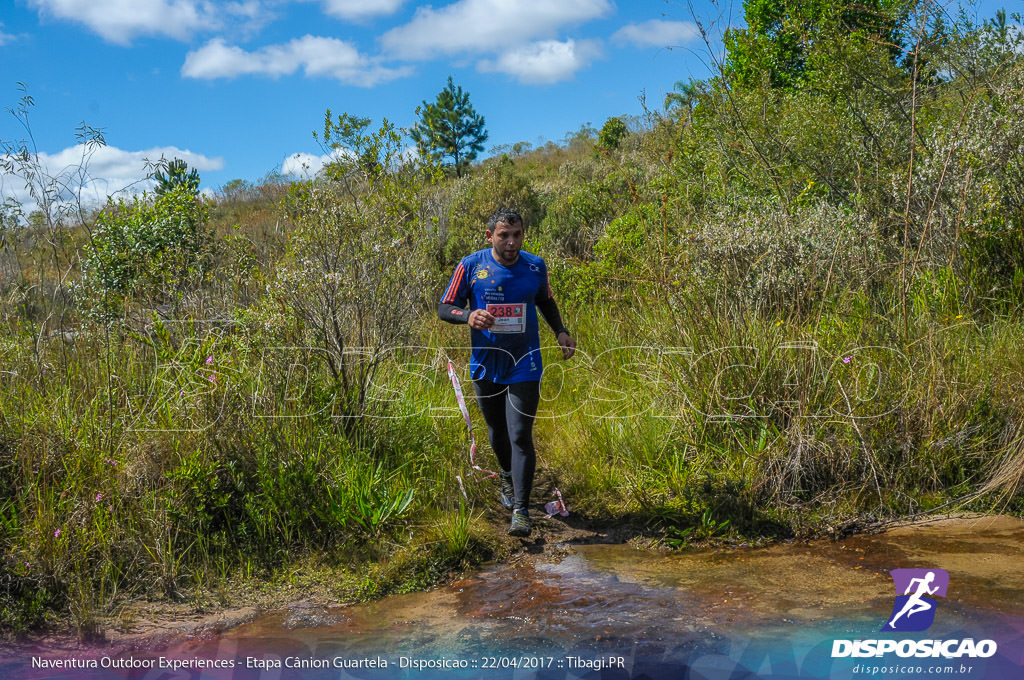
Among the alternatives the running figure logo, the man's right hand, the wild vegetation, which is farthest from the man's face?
the running figure logo

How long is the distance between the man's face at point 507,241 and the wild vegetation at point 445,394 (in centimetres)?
107

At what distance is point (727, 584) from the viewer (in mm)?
3889

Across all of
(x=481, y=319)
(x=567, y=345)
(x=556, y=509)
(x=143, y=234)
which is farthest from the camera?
(x=143, y=234)

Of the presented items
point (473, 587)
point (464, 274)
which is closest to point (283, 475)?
point (473, 587)

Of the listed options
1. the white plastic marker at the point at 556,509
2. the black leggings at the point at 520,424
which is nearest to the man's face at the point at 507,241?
the black leggings at the point at 520,424

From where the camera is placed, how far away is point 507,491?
5004 mm

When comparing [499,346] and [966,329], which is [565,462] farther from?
[966,329]

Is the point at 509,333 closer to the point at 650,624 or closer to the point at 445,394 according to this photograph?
the point at 445,394

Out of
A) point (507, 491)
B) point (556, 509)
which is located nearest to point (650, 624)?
point (556, 509)

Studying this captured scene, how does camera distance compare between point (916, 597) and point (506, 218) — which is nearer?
point (916, 597)

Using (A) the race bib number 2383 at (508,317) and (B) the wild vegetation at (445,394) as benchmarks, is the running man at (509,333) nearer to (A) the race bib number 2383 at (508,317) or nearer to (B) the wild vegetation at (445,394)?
(A) the race bib number 2383 at (508,317)

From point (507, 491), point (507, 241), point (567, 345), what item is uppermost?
point (507, 241)

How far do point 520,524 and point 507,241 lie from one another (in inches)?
66.2

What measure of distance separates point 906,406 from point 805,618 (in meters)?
1.93
